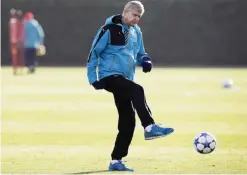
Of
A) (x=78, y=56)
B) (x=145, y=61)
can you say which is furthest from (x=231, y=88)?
(x=78, y=56)

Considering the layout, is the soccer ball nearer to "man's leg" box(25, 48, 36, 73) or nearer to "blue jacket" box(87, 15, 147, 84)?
"blue jacket" box(87, 15, 147, 84)

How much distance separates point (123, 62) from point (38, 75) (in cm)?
2108

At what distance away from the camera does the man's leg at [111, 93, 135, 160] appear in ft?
29.7

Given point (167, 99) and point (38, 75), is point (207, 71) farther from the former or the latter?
point (167, 99)

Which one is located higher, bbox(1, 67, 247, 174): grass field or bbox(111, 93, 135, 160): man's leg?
bbox(111, 93, 135, 160): man's leg

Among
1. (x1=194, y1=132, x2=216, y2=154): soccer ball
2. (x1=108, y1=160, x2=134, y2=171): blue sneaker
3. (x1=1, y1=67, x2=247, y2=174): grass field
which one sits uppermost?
(x1=194, y1=132, x2=216, y2=154): soccer ball

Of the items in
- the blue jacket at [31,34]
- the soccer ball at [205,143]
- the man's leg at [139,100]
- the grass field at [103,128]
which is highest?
the man's leg at [139,100]

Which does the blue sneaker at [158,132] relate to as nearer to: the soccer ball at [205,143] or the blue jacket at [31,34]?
the soccer ball at [205,143]

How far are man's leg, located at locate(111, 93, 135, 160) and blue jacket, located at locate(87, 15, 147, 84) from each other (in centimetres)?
29

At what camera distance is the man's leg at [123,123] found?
9047mm

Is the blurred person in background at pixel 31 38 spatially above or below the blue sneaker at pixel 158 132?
below

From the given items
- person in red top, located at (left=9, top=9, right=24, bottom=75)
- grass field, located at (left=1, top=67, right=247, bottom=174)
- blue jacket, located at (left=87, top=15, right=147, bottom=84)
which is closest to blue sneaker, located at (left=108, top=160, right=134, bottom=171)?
grass field, located at (left=1, top=67, right=247, bottom=174)

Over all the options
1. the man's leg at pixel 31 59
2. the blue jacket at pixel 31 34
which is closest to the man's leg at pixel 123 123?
the blue jacket at pixel 31 34

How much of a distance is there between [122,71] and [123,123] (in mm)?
589
